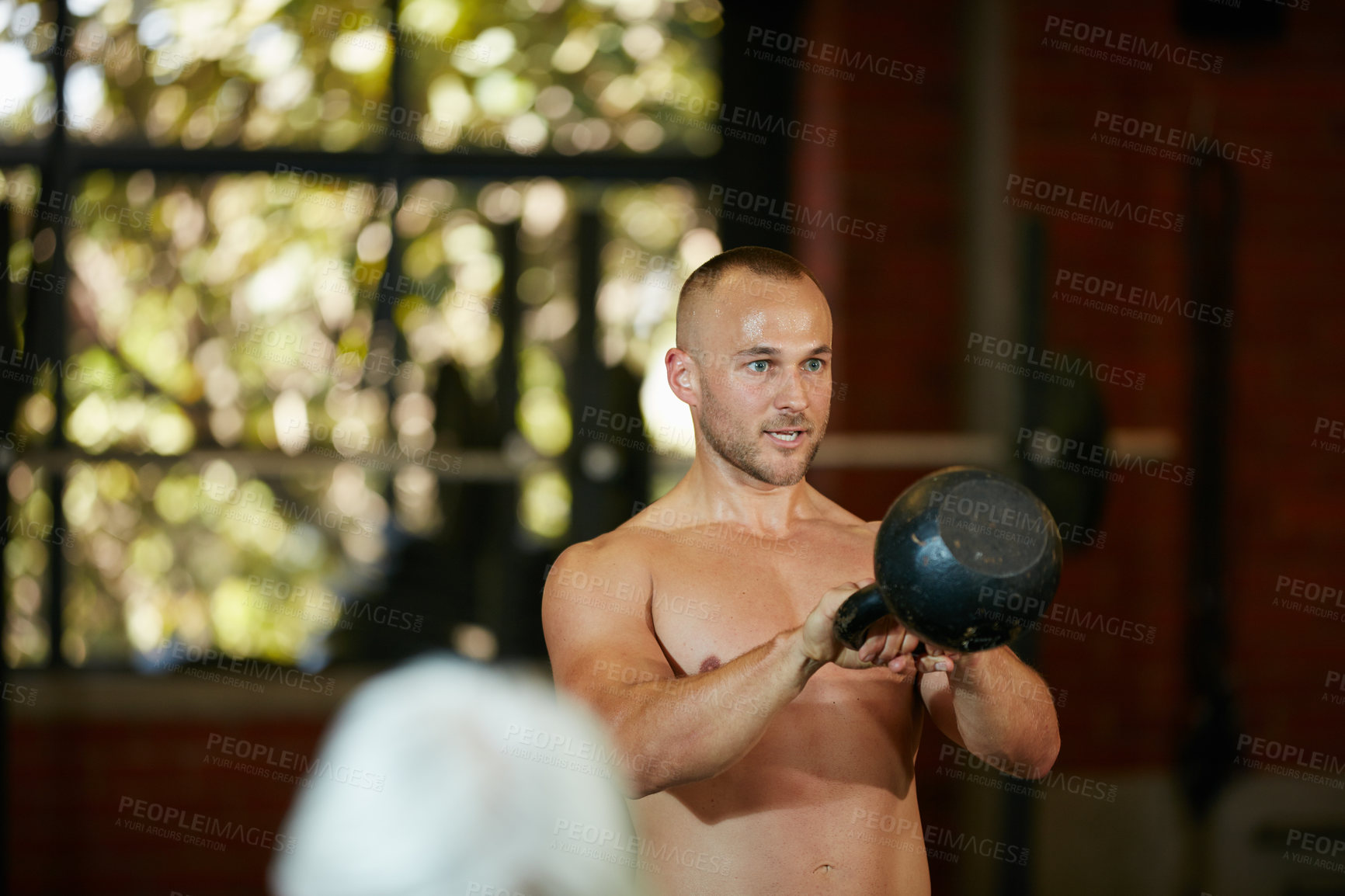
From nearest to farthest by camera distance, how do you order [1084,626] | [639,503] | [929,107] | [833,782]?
1. [833,782]
2. [639,503]
3. [1084,626]
4. [929,107]

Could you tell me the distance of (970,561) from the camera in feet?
3.10

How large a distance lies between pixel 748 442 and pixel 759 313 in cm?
15

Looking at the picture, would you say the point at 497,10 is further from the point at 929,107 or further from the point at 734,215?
the point at 929,107

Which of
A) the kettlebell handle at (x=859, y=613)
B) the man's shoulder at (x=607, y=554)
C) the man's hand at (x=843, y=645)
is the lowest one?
the man's shoulder at (x=607, y=554)

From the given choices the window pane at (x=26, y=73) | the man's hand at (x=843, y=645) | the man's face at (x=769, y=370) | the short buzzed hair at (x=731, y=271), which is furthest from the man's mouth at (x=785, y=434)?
the window pane at (x=26, y=73)

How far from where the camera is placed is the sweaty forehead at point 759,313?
123cm

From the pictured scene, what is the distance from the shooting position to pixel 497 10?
371 centimetres

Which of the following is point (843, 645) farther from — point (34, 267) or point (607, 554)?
point (34, 267)

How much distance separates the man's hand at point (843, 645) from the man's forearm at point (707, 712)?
18 mm

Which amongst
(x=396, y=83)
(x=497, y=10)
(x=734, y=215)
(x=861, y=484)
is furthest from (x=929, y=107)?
(x=396, y=83)

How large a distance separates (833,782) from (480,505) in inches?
80.0

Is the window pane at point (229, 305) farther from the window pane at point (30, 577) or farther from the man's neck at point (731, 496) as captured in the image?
the man's neck at point (731, 496)

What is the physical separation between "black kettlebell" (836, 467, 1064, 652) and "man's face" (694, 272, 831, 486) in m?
0.29

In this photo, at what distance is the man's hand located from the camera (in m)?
1.03
